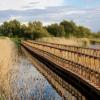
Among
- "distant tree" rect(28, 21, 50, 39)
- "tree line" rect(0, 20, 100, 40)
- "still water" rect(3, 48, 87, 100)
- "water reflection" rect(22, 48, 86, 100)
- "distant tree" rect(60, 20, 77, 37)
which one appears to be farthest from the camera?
"distant tree" rect(60, 20, 77, 37)

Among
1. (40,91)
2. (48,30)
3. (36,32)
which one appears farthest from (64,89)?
(48,30)

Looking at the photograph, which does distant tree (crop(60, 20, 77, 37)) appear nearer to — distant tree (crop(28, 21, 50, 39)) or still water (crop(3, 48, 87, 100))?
distant tree (crop(28, 21, 50, 39))

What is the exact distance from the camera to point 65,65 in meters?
24.4

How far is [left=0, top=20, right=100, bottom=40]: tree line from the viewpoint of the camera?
112938 millimetres

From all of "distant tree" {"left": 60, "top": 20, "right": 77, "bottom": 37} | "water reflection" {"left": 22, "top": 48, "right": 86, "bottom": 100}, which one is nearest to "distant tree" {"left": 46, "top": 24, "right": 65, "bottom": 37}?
"distant tree" {"left": 60, "top": 20, "right": 77, "bottom": 37}

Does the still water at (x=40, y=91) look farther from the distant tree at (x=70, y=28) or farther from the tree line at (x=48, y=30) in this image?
the distant tree at (x=70, y=28)

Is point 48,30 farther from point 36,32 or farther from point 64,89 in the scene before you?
point 64,89

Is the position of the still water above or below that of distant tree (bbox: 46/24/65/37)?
above

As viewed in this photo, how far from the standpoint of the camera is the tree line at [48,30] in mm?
112938

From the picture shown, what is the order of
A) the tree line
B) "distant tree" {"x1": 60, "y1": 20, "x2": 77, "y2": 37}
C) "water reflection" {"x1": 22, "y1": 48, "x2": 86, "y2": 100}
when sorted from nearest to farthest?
"water reflection" {"x1": 22, "y1": 48, "x2": 86, "y2": 100} < the tree line < "distant tree" {"x1": 60, "y1": 20, "x2": 77, "y2": 37}

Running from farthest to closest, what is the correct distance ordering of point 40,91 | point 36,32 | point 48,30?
point 48,30 < point 36,32 < point 40,91

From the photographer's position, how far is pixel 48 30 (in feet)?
394

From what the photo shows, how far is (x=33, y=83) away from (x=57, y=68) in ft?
28.4

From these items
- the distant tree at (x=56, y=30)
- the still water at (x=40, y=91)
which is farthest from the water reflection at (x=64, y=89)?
the distant tree at (x=56, y=30)
